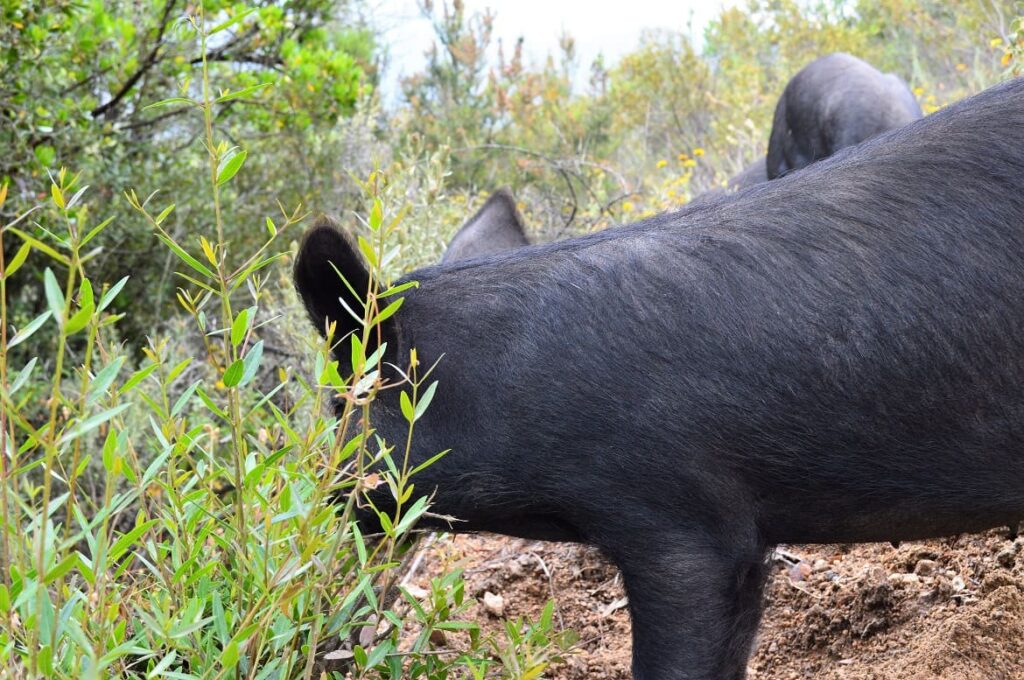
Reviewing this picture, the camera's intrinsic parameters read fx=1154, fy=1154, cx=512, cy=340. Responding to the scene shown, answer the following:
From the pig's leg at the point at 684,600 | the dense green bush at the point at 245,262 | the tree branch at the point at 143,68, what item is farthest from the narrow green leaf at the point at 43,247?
the tree branch at the point at 143,68

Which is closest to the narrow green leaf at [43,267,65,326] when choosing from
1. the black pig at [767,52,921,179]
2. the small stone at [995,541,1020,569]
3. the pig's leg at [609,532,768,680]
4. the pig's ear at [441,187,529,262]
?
the pig's leg at [609,532,768,680]

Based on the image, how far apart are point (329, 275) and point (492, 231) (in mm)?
756

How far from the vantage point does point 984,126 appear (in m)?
1.95

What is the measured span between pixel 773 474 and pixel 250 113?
4359 millimetres

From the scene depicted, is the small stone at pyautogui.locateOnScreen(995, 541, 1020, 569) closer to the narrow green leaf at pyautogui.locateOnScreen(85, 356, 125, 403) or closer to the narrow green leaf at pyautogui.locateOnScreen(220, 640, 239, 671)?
the narrow green leaf at pyautogui.locateOnScreen(220, 640, 239, 671)

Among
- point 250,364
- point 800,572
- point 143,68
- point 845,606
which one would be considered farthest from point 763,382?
point 143,68

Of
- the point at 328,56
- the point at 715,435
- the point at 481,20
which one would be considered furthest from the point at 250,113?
the point at 481,20

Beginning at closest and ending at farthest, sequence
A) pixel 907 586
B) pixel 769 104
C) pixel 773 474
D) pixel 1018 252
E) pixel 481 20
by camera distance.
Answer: pixel 1018 252, pixel 773 474, pixel 907 586, pixel 769 104, pixel 481 20

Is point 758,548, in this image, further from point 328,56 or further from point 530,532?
point 328,56

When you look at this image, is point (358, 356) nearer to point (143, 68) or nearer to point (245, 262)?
point (245, 262)

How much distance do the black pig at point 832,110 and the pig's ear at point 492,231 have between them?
302 centimetres

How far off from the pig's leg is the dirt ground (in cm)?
33

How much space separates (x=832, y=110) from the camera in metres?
5.85

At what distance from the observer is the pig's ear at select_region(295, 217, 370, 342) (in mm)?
2012
